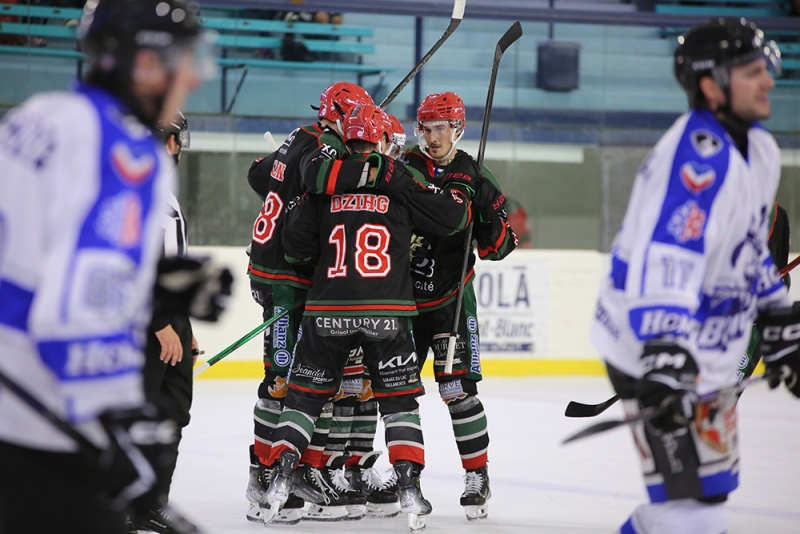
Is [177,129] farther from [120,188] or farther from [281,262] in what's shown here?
[120,188]

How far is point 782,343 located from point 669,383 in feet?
1.78

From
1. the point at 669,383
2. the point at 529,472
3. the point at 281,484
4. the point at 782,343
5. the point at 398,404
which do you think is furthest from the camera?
the point at 529,472

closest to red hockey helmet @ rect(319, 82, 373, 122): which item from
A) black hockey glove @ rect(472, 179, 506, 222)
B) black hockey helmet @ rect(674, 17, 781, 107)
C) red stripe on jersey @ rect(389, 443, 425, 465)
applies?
black hockey glove @ rect(472, 179, 506, 222)

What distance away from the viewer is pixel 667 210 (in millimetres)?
1714

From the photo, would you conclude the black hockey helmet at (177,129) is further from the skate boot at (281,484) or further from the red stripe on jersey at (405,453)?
the red stripe on jersey at (405,453)

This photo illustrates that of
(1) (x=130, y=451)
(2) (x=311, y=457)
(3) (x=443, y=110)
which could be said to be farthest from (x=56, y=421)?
(3) (x=443, y=110)

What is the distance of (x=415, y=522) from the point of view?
10.6 ft

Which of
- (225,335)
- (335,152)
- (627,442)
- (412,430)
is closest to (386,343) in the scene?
(412,430)

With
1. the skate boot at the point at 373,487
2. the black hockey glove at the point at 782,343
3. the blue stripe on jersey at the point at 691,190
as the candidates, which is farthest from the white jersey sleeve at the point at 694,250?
the skate boot at the point at 373,487

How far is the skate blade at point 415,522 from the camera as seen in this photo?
322 centimetres

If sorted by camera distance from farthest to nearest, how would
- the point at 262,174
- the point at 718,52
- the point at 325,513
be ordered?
the point at 262,174 → the point at 325,513 → the point at 718,52

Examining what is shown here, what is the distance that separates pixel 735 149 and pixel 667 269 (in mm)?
270

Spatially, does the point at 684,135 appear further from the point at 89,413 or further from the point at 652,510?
the point at 89,413

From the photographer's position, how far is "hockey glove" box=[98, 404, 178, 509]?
1.22 meters
